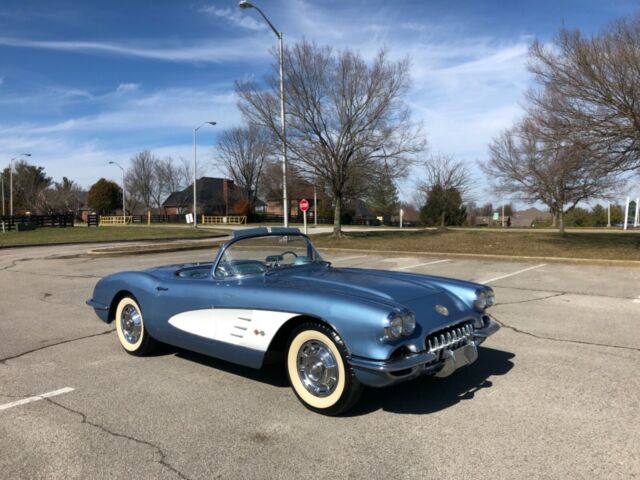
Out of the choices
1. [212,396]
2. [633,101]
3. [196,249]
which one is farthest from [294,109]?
[212,396]

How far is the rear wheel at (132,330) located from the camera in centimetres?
509

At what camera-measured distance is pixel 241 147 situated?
69.4 m

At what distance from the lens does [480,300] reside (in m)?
4.26

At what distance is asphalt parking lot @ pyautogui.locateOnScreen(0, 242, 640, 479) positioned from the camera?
9.53 ft

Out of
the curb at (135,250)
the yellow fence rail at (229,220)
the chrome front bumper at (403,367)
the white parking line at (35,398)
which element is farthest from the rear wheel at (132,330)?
the yellow fence rail at (229,220)

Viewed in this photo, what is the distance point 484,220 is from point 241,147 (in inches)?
1472

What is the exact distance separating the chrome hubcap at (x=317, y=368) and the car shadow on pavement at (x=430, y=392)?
0.92 feet

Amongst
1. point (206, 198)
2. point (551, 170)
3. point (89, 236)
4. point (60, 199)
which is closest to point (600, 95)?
point (551, 170)

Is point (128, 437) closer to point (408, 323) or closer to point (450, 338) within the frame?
point (408, 323)

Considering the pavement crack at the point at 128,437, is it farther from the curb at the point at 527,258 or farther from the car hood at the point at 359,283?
the curb at the point at 527,258

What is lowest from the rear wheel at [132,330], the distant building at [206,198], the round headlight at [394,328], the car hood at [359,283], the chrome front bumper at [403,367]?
the rear wheel at [132,330]

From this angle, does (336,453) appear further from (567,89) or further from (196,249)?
(196,249)

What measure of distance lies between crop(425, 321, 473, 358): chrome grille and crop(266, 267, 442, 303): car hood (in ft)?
1.06

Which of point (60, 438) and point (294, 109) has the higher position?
point (294, 109)
